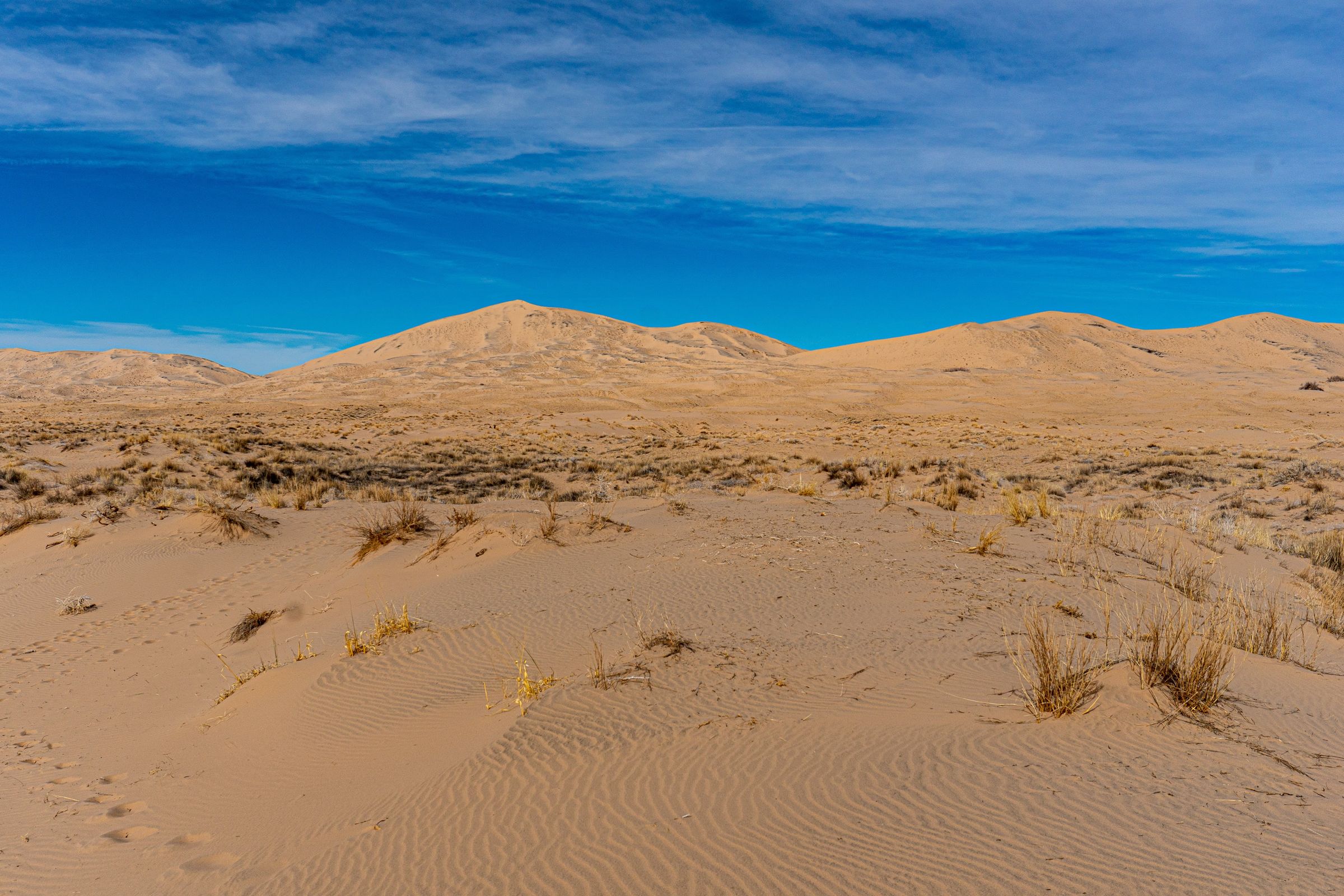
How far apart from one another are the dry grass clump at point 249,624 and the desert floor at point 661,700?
0.25 ft

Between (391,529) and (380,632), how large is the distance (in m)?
4.10

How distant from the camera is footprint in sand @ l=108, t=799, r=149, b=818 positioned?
436cm

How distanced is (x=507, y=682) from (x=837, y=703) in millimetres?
2482

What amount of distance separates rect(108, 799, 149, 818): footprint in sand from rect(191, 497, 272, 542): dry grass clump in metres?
7.70

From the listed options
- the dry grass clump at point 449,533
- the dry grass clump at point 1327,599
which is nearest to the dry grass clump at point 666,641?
the dry grass clump at point 449,533

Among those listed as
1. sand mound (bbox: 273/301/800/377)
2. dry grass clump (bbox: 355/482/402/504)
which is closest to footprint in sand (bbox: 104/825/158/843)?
dry grass clump (bbox: 355/482/402/504)

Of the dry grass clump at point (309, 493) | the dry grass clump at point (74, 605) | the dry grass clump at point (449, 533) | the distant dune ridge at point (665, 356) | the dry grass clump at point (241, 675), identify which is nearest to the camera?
the dry grass clump at point (241, 675)

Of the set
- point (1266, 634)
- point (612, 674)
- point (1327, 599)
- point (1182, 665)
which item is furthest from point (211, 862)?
point (1327, 599)

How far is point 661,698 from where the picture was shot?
495cm

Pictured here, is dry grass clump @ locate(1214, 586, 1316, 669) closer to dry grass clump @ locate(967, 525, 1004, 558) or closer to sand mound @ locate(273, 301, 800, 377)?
dry grass clump @ locate(967, 525, 1004, 558)

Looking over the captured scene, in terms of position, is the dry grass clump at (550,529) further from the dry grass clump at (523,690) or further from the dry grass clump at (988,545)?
the dry grass clump at (988,545)

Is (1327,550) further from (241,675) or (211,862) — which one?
(241,675)

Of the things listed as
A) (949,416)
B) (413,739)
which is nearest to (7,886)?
(413,739)

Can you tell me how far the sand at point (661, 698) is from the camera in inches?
128
